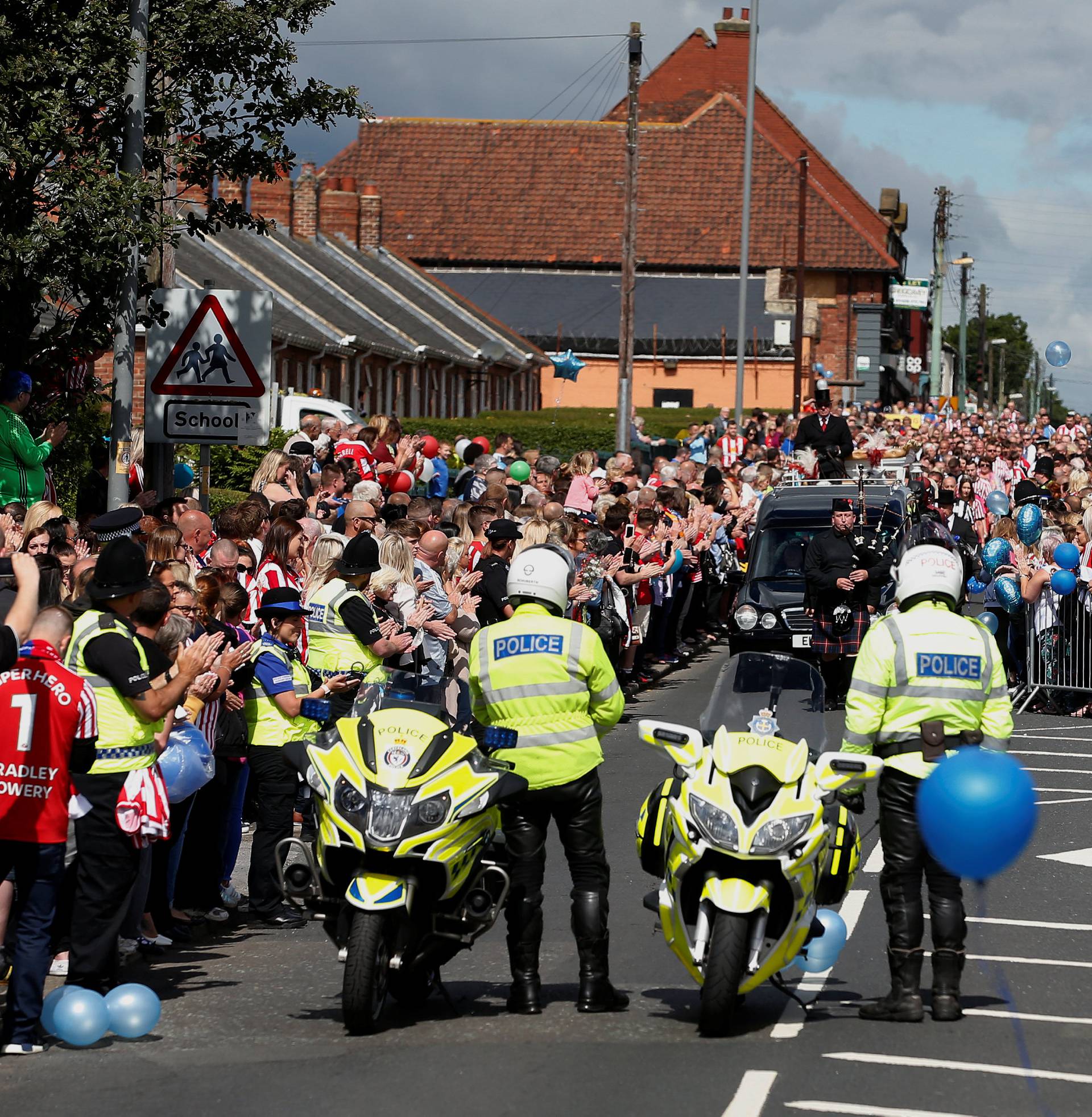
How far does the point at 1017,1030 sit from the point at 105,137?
9593mm

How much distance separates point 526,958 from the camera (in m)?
8.41

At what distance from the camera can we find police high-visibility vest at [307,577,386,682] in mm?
11156

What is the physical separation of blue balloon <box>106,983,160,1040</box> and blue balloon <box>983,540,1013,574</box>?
14061mm

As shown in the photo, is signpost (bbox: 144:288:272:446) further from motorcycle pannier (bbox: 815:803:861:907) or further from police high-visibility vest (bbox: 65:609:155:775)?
motorcycle pannier (bbox: 815:803:861:907)

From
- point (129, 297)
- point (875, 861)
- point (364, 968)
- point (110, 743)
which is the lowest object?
point (875, 861)

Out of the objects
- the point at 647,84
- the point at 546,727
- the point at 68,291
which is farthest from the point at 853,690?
the point at 647,84

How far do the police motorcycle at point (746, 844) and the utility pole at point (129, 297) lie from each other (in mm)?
6561

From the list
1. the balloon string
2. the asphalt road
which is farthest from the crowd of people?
the balloon string

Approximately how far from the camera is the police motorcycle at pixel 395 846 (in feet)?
25.5

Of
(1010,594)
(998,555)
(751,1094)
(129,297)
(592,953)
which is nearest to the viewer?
(751,1094)

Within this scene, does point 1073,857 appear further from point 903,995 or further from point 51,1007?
point 51,1007

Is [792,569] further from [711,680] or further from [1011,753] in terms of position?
[1011,753]

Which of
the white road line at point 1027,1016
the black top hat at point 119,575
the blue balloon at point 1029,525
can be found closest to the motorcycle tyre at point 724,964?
the white road line at point 1027,1016

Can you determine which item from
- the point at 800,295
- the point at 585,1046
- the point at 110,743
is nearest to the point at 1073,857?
the point at 585,1046
